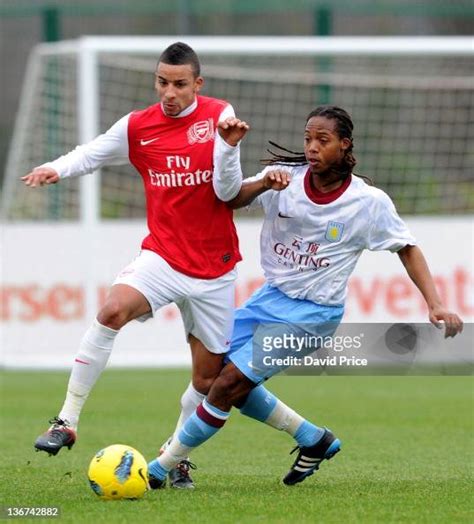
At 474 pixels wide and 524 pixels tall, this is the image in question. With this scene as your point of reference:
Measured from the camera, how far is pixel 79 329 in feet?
54.4

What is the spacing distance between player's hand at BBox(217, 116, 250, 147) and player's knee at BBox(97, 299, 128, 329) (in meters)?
1.05

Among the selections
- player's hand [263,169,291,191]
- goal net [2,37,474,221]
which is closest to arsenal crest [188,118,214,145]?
player's hand [263,169,291,191]

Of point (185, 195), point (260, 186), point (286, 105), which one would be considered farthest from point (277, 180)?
point (286, 105)

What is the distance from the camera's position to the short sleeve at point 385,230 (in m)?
7.81

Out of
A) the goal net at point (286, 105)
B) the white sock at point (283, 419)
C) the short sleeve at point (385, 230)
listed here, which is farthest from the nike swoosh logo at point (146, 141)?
the goal net at point (286, 105)

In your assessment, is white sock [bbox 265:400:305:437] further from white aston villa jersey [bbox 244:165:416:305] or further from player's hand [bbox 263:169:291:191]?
player's hand [bbox 263:169:291:191]

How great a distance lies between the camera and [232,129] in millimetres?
7688

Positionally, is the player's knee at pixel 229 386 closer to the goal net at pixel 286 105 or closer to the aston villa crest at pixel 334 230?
the aston villa crest at pixel 334 230

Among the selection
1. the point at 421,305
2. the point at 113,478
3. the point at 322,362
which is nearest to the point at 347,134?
the point at 322,362

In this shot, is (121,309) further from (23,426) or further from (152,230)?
(23,426)

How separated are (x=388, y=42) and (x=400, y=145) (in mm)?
1686

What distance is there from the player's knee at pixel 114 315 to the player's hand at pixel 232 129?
3.44 ft

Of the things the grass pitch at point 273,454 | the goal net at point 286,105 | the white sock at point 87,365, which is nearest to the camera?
the grass pitch at point 273,454

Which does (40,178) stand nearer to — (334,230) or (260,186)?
(260,186)
